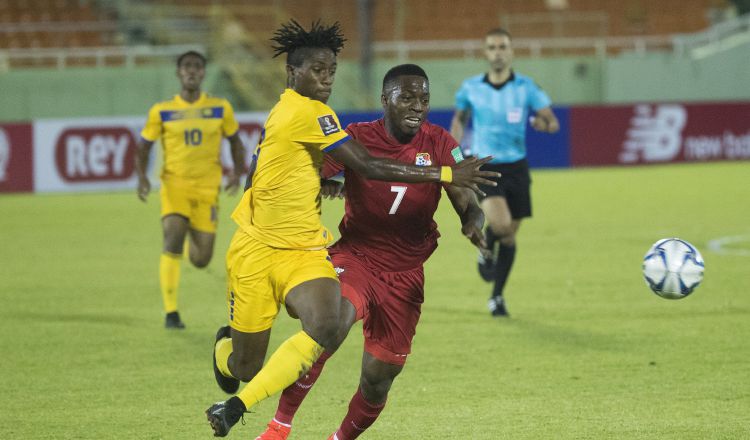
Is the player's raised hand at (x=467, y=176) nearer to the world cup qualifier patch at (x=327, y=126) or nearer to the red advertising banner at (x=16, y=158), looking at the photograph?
the world cup qualifier patch at (x=327, y=126)

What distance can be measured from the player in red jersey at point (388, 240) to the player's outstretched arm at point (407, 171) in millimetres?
314

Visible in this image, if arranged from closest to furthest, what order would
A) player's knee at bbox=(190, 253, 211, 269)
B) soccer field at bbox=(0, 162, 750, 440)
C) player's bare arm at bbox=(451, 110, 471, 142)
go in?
soccer field at bbox=(0, 162, 750, 440)
player's knee at bbox=(190, 253, 211, 269)
player's bare arm at bbox=(451, 110, 471, 142)

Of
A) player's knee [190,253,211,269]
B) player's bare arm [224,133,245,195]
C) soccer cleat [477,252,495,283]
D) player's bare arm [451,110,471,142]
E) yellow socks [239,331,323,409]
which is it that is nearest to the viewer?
yellow socks [239,331,323,409]

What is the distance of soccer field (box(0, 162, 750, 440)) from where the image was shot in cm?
678

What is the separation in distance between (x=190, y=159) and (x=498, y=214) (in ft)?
9.10

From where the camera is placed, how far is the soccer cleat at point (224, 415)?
5234 millimetres

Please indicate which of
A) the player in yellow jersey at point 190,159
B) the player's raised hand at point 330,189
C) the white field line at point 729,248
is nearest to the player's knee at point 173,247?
the player in yellow jersey at point 190,159

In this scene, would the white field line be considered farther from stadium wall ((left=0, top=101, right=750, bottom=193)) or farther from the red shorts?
the red shorts

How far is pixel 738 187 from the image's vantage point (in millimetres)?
22812

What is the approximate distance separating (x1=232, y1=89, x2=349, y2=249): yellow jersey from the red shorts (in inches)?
10.7

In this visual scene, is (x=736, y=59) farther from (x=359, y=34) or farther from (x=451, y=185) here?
(x=451, y=185)

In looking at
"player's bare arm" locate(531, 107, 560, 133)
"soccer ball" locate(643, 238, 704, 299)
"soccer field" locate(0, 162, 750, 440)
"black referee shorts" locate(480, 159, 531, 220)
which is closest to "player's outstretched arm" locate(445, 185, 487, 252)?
"soccer field" locate(0, 162, 750, 440)

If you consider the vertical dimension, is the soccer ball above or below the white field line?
above

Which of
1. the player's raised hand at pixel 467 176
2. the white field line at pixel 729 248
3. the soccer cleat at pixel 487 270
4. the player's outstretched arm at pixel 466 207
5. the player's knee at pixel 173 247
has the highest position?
the player's raised hand at pixel 467 176
